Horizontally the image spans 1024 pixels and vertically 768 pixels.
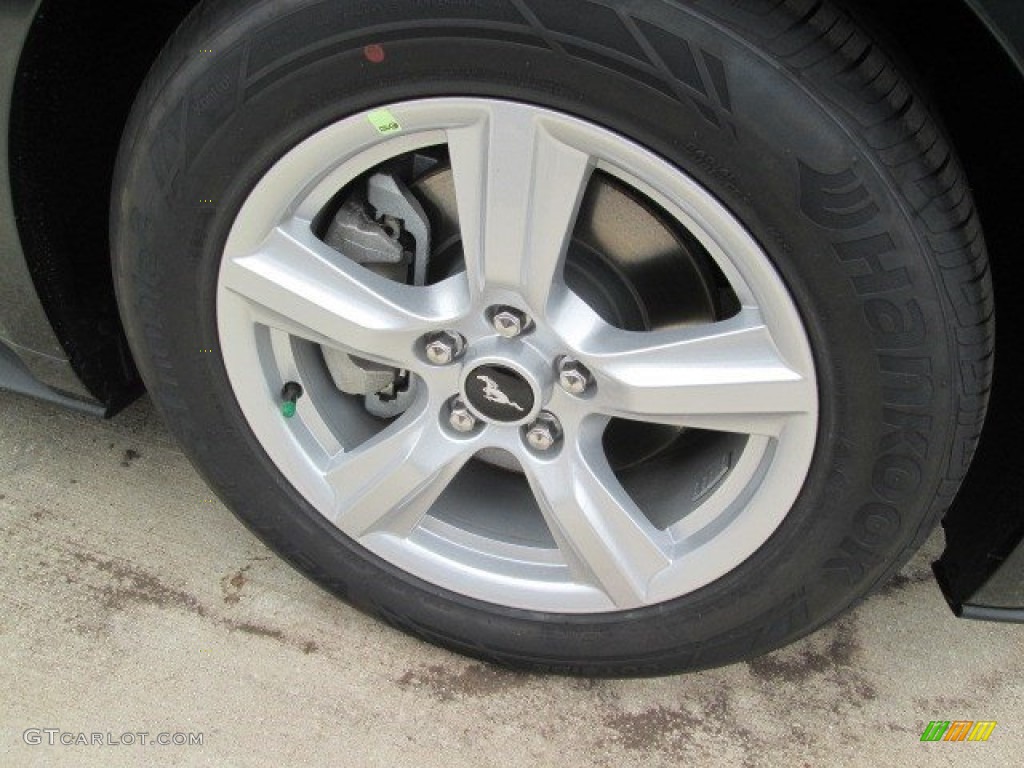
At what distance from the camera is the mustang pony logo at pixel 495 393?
4.88ft

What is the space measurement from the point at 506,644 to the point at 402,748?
24 cm

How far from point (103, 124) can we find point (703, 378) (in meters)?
1.00

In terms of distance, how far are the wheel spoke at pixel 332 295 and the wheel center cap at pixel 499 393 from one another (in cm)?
10

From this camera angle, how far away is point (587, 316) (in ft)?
4.65

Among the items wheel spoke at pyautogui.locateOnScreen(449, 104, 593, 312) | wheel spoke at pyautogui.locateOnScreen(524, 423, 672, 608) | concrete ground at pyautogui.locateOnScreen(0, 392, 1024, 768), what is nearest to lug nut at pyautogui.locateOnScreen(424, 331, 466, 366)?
wheel spoke at pyautogui.locateOnScreen(449, 104, 593, 312)

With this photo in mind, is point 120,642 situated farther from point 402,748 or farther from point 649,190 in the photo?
point 649,190

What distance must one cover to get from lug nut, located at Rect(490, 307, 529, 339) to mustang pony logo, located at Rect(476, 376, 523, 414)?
9 centimetres

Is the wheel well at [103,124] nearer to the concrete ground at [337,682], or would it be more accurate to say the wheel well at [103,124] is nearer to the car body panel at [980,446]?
the car body panel at [980,446]

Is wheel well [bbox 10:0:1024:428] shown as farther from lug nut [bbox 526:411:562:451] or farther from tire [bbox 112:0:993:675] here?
lug nut [bbox 526:411:562:451]

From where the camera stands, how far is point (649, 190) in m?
1.25

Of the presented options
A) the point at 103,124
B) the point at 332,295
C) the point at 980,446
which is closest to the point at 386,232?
the point at 332,295

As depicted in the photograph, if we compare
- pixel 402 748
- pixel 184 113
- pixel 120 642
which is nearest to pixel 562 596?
Answer: pixel 402 748

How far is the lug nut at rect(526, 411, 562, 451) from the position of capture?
1.52 metres

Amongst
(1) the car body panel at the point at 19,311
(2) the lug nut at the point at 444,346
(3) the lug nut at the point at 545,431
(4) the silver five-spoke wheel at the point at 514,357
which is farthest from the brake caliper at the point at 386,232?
(1) the car body panel at the point at 19,311
